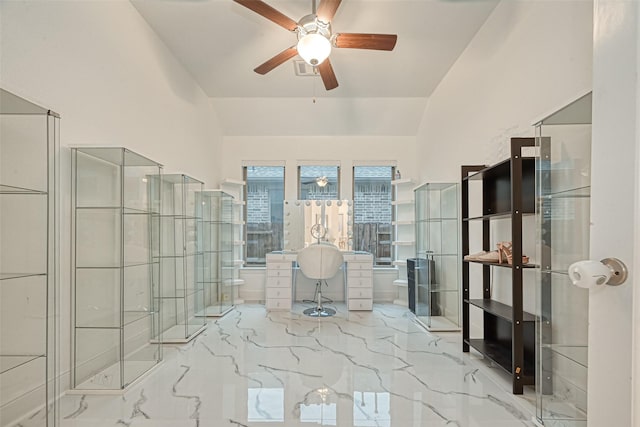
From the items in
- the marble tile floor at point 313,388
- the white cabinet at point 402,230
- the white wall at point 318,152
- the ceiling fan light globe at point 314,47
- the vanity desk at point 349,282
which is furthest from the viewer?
the white wall at point 318,152

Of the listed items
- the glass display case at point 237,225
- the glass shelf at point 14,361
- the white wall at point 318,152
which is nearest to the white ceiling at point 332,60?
the white wall at point 318,152

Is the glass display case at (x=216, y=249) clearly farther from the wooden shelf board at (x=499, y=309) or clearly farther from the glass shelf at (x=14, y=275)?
the wooden shelf board at (x=499, y=309)

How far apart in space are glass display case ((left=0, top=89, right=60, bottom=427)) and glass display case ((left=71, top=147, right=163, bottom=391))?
578mm

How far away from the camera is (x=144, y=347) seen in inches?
111

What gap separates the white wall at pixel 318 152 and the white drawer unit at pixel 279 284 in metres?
1.37

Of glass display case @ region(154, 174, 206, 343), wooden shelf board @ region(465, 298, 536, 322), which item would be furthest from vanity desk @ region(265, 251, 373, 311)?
wooden shelf board @ region(465, 298, 536, 322)

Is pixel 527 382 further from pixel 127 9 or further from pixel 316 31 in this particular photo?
pixel 127 9

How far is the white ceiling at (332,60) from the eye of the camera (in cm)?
313

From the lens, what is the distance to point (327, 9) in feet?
8.36

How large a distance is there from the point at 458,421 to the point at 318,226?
390 centimetres

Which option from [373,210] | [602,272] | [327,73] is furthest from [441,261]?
[602,272]

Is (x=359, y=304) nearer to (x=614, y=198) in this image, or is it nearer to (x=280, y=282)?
(x=280, y=282)

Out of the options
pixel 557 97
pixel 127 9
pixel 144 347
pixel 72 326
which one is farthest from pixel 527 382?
pixel 127 9

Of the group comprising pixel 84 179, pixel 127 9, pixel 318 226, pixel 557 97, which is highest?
pixel 127 9
